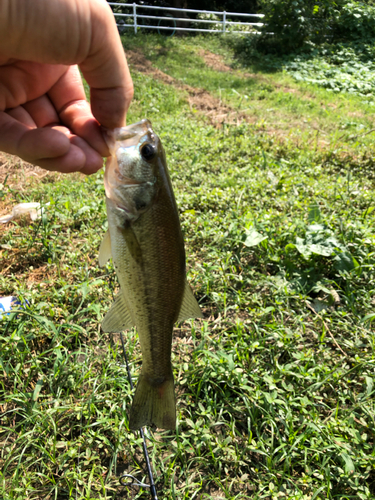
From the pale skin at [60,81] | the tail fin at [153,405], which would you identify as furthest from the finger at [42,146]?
the tail fin at [153,405]

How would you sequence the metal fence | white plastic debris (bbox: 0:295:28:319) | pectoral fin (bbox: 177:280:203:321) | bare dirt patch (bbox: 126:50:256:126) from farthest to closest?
1. the metal fence
2. bare dirt patch (bbox: 126:50:256:126)
3. white plastic debris (bbox: 0:295:28:319)
4. pectoral fin (bbox: 177:280:203:321)

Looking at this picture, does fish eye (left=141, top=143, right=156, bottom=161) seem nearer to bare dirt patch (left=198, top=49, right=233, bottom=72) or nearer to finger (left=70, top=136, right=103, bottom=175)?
finger (left=70, top=136, right=103, bottom=175)

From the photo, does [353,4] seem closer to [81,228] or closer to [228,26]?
[228,26]

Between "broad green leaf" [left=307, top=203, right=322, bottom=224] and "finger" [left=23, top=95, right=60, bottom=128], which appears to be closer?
"finger" [left=23, top=95, right=60, bottom=128]

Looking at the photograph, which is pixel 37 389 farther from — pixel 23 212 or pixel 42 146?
pixel 23 212

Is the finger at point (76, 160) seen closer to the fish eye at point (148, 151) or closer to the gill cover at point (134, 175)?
the gill cover at point (134, 175)

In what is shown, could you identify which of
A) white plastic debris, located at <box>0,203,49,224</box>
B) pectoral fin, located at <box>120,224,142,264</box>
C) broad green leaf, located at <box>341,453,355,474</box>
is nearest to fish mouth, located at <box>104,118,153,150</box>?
pectoral fin, located at <box>120,224,142,264</box>
